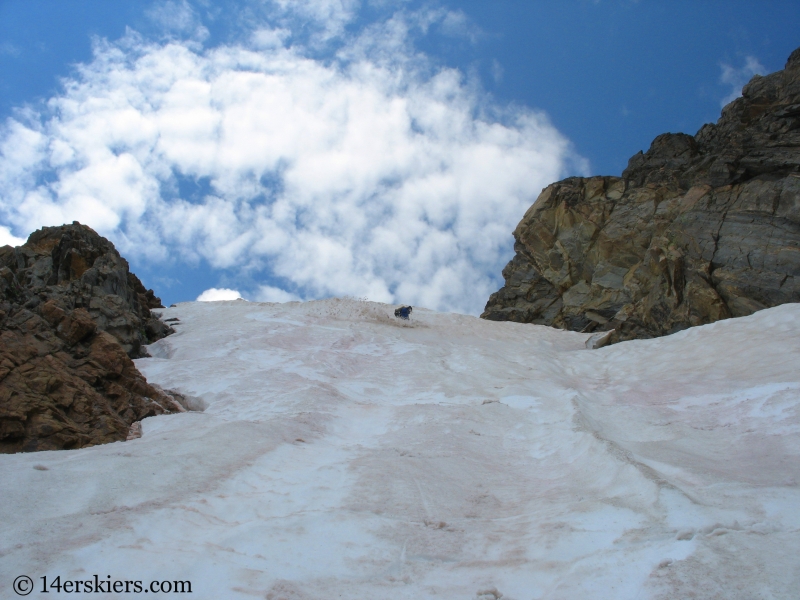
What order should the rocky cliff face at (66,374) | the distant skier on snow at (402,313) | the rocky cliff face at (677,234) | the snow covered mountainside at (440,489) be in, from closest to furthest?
1. the snow covered mountainside at (440,489)
2. the rocky cliff face at (66,374)
3. the rocky cliff face at (677,234)
4. the distant skier on snow at (402,313)

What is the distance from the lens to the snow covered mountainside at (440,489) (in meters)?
4.76

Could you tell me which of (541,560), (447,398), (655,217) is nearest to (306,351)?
(447,398)

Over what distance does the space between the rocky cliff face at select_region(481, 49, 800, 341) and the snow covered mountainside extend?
15.5ft

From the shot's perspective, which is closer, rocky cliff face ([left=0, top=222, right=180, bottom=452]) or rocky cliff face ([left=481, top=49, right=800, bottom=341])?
rocky cliff face ([left=0, top=222, right=180, bottom=452])

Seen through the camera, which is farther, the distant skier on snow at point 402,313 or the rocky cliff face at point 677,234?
the distant skier on snow at point 402,313

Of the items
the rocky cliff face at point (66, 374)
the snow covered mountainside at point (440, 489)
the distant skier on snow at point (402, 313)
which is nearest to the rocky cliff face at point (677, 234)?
the snow covered mountainside at point (440, 489)

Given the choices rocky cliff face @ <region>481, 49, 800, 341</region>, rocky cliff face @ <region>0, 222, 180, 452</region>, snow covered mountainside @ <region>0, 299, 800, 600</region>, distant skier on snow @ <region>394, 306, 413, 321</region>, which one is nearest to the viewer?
snow covered mountainside @ <region>0, 299, 800, 600</region>

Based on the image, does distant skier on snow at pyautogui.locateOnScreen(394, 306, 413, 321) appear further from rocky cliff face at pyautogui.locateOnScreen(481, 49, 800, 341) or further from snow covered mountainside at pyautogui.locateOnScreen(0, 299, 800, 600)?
snow covered mountainside at pyautogui.locateOnScreen(0, 299, 800, 600)

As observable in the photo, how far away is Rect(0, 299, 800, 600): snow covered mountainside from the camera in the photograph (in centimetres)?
476

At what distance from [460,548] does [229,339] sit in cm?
1456

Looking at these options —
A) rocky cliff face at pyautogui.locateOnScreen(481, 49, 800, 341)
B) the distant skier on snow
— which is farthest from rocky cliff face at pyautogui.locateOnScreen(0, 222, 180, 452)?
rocky cliff face at pyautogui.locateOnScreen(481, 49, 800, 341)

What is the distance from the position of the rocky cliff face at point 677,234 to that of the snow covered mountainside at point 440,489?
186 inches

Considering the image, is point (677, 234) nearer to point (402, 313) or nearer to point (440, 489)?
point (402, 313)

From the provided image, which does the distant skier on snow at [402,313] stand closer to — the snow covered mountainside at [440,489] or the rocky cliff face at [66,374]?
the snow covered mountainside at [440,489]
